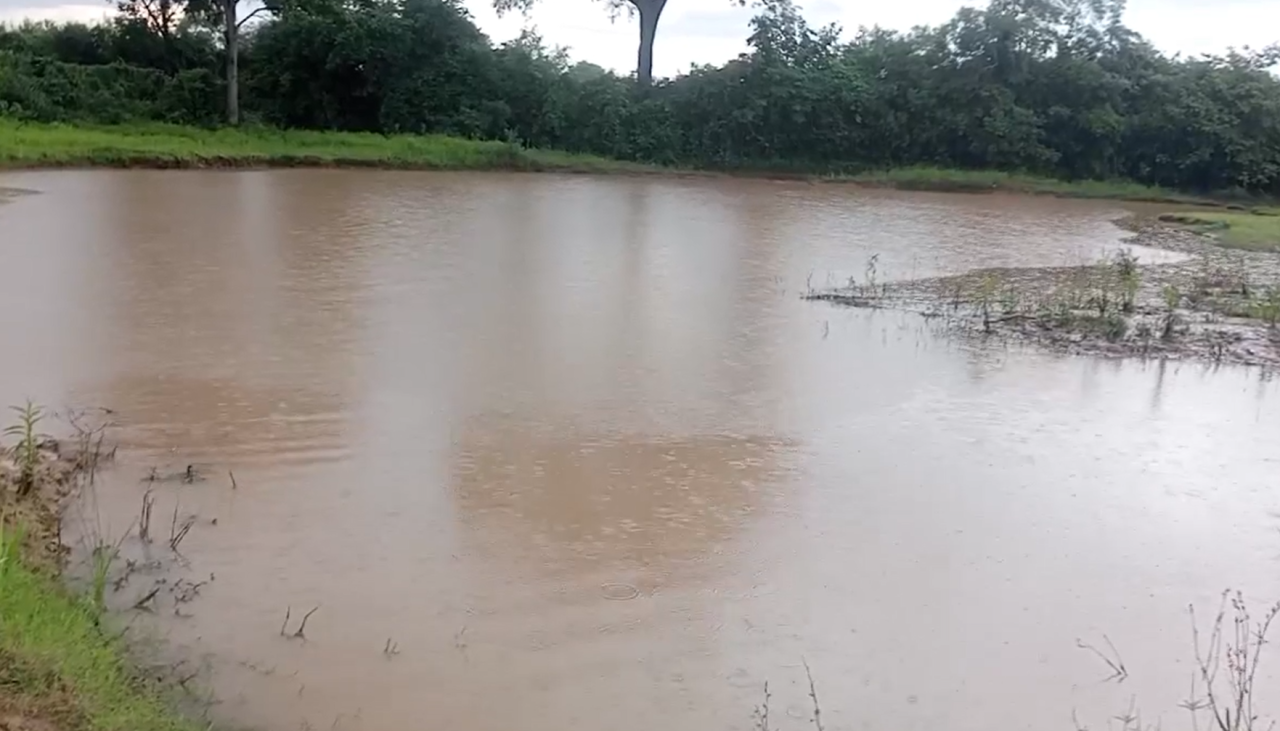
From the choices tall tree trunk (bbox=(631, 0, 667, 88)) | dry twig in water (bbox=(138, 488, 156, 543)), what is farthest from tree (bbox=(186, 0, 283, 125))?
dry twig in water (bbox=(138, 488, 156, 543))

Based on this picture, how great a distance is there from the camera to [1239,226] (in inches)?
650

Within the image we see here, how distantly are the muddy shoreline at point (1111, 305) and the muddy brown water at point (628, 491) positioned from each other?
407 millimetres

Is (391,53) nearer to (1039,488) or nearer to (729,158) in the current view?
(729,158)

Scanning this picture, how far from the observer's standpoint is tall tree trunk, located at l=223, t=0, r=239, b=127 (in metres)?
21.1

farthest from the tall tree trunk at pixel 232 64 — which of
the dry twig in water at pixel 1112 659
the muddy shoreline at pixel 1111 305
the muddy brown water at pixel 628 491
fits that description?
the dry twig in water at pixel 1112 659

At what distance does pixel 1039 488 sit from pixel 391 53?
1984 cm

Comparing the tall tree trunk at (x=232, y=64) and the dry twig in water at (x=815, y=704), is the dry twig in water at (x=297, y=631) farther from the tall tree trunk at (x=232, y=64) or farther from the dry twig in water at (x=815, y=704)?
the tall tree trunk at (x=232, y=64)

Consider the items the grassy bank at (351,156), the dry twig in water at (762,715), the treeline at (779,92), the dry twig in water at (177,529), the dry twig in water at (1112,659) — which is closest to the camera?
the dry twig in water at (762,715)

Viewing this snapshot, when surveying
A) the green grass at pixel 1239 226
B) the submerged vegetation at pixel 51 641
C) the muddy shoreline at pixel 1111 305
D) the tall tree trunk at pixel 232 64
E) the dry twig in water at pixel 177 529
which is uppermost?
the tall tree trunk at pixel 232 64

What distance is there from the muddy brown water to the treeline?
13.2 meters

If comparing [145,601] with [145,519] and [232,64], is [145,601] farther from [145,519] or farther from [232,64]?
[232,64]

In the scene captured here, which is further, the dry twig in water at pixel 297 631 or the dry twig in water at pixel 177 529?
the dry twig in water at pixel 177 529

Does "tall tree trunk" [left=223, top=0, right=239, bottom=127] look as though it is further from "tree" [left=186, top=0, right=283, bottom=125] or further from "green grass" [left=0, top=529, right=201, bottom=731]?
"green grass" [left=0, top=529, right=201, bottom=731]

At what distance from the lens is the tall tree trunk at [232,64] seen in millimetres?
21092
